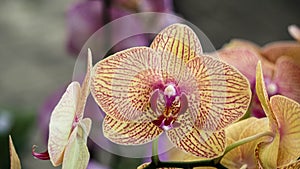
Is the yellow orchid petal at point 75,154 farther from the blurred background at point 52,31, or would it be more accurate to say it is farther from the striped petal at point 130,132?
the blurred background at point 52,31

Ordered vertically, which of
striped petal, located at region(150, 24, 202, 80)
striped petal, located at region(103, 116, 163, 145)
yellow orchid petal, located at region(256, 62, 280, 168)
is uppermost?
striped petal, located at region(150, 24, 202, 80)

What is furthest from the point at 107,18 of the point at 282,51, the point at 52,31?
the point at 52,31

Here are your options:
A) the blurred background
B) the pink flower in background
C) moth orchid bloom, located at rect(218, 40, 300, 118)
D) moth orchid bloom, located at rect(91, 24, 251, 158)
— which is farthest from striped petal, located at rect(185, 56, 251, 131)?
the blurred background

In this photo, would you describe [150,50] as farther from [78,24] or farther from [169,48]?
[78,24]

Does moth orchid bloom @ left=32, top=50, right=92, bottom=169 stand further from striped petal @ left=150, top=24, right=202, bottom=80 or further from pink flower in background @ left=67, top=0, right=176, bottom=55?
pink flower in background @ left=67, top=0, right=176, bottom=55

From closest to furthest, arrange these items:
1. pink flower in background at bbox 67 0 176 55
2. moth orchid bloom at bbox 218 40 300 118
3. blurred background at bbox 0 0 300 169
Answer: moth orchid bloom at bbox 218 40 300 118, pink flower in background at bbox 67 0 176 55, blurred background at bbox 0 0 300 169

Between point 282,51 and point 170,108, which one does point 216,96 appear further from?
point 282,51
